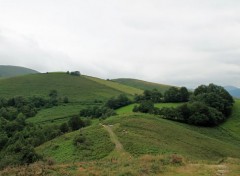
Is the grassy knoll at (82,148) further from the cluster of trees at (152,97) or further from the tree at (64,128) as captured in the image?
the cluster of trees at (152,97)

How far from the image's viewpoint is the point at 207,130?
96688 mm

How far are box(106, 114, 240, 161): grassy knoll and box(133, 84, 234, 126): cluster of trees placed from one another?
68.8ft

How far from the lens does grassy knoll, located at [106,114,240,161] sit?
55531 mm

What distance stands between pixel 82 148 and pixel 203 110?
59.1 m

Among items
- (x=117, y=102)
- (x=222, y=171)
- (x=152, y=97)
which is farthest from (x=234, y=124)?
(x=222, y=171)

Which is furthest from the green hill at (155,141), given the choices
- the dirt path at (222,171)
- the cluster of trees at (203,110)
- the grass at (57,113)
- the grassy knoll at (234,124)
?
the grass at (57,113)

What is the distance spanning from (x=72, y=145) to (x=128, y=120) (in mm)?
21958

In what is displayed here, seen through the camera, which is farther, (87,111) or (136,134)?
(87,111)

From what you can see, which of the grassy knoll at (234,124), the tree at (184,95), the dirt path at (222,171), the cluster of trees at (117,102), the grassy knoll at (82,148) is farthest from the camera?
the cluster of trees at (117,102)

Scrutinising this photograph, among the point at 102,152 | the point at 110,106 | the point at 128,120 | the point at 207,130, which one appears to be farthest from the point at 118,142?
the point at 110,106

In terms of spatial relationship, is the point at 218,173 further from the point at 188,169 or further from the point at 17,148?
the point at 17,148

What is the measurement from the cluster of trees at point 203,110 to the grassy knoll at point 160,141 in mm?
20979

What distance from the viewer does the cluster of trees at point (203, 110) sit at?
332ft

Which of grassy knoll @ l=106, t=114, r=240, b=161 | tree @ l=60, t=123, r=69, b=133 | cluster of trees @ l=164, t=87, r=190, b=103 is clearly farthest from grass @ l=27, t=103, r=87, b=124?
grassy knoll @ l=106, t=114, r=240, b=161
